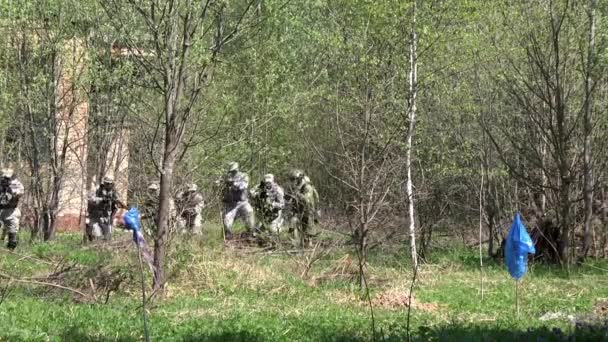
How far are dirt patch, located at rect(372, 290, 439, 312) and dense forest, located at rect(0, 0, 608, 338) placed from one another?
1162mm

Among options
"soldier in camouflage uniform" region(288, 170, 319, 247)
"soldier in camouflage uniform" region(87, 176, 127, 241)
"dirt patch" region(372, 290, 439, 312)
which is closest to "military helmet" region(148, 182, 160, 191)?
"soldier in camouflage uniform" region(288, 170, 319, 247)

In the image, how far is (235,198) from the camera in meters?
20.9

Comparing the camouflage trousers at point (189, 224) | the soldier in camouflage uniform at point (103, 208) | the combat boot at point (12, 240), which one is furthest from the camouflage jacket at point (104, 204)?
the camouflage trousers at point (189, 224)

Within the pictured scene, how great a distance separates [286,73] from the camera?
23734 mm

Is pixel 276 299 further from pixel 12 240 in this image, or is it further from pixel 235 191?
pixel 235 191

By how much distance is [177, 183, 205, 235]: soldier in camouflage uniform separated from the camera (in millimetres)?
13648

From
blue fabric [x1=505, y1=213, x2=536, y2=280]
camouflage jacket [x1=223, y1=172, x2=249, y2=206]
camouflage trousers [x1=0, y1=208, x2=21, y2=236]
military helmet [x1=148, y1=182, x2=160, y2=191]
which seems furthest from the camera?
camouflage jacket [x1=223, y1=172, x2=249, y2=206]

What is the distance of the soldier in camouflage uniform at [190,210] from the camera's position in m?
13.6

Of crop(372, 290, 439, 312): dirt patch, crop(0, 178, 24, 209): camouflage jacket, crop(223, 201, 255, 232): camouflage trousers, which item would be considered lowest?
crop(372, 290, 439, 312): dirt patch

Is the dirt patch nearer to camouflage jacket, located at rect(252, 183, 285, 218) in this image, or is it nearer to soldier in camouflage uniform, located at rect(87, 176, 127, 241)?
camouflage jacket, located at rect(252, 183, 285, 218)

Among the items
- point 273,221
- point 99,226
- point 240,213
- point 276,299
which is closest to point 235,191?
point 240,213

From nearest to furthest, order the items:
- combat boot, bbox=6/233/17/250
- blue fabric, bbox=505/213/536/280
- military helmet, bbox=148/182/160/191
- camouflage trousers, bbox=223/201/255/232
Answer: blue fabric, bbox=505/213/536/280 → military helmet, bbox=148/182/160/191 → combat boot, bbox=6/233/17/250 → camouflage trousers, bbox=223/201/255/232

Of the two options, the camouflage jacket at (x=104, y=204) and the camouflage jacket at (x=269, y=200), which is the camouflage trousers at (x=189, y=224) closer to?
the camouflage jacket at (x=269, y=200)

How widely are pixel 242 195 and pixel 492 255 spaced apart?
6.86 meters
